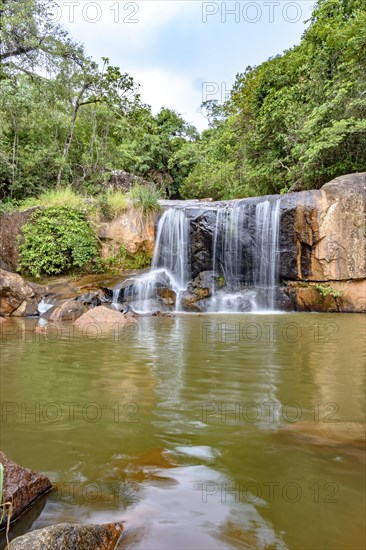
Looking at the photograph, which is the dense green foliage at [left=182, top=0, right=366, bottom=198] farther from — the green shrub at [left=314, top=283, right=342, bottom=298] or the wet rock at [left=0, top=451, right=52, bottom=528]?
the wet rock at [left=0, top=451, right=52, bottom=528]

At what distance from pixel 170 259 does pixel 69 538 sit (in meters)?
11.4

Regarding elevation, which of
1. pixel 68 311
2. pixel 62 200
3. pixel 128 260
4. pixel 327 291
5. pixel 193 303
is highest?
pixel 62 200

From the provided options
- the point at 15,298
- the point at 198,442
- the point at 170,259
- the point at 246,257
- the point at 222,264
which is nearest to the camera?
the point at 198,442

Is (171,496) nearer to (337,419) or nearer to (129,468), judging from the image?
(129,468)

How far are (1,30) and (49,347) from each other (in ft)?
35.5

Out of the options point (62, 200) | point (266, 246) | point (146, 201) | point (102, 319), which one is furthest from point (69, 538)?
point (62, 200)

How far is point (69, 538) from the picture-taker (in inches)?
55.8

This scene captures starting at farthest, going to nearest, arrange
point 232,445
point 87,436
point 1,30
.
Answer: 1. point 1,30
2. point 87,436
3. point 232,445

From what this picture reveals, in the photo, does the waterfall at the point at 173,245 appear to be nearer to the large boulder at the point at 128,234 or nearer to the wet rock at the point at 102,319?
the large boulder at the point at 128,234

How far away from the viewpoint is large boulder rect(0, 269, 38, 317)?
993 centimetres

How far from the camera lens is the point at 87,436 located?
102 inches

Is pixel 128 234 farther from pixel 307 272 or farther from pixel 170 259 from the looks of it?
pixel 307 272

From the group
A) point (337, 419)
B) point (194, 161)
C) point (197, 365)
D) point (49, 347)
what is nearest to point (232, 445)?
point (337, 419)

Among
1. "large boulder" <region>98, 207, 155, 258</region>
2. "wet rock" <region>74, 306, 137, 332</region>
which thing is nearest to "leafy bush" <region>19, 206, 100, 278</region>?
"large boulder" <region>98, 207, 155, 258</region>
